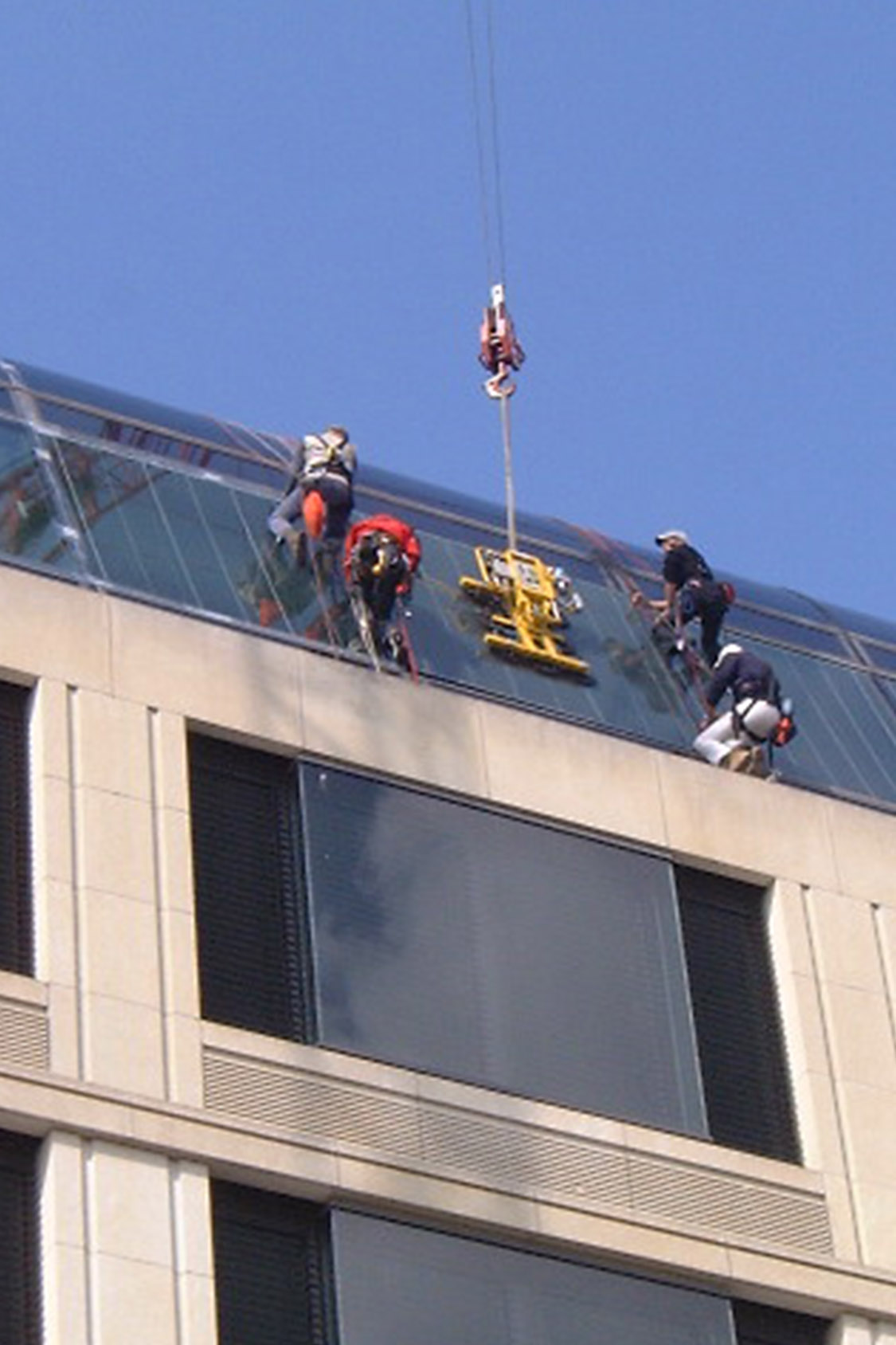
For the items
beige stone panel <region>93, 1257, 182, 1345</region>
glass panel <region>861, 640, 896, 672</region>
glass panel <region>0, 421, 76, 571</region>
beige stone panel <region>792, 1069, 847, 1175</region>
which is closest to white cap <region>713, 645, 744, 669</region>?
glass panel <region>861, 640, 896, 672</region>

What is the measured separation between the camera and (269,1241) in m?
39.6

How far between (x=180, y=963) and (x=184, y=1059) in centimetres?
103

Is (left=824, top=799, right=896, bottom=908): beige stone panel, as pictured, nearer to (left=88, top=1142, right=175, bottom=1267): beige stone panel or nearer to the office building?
the office building

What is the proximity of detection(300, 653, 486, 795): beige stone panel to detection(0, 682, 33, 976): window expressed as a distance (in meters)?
3.00

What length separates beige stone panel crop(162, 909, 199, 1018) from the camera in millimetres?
40281

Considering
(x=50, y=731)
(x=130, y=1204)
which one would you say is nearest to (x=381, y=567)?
(x=50, y=731)

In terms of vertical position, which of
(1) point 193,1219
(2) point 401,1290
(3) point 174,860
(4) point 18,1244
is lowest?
(4) point 18,1244

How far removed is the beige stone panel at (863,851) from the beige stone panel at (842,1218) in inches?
144

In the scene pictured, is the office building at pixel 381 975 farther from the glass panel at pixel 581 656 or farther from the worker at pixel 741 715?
the worker at pixel 741 715

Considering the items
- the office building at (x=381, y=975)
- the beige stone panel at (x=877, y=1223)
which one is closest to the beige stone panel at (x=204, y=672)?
the office building at (x=381, y=975)

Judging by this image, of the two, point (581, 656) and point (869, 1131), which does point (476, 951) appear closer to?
point (869, 1131)

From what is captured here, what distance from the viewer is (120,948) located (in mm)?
40281

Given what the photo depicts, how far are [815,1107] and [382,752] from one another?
17.5 feet

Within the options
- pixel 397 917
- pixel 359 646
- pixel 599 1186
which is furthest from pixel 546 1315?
pixel 359 646
